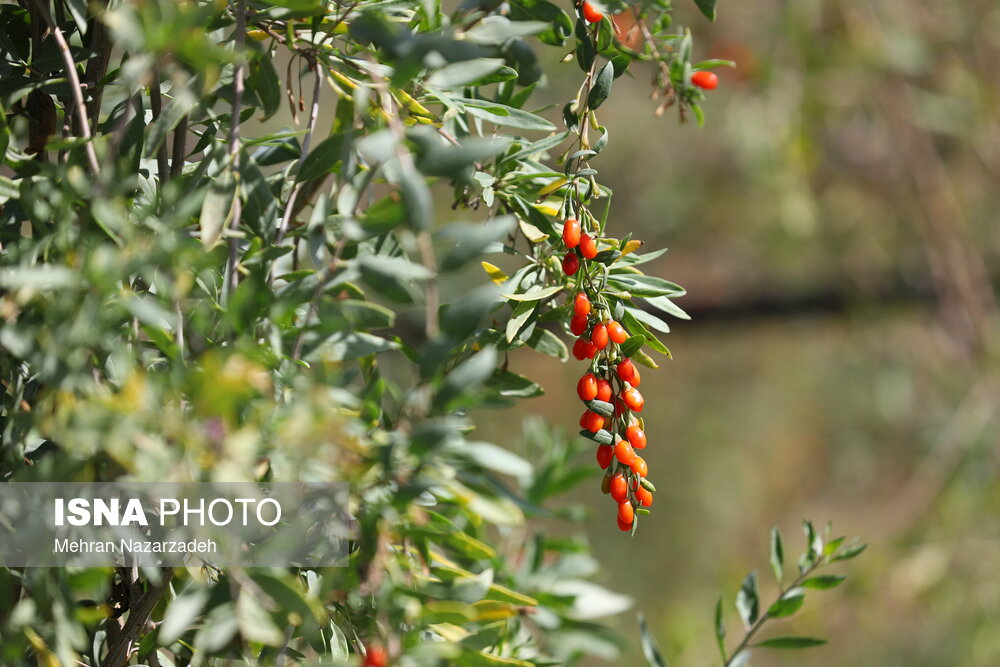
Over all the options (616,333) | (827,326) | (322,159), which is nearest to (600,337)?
(616,333)

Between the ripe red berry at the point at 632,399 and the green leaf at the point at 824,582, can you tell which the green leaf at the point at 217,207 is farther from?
the green leaf at the point at 824,582

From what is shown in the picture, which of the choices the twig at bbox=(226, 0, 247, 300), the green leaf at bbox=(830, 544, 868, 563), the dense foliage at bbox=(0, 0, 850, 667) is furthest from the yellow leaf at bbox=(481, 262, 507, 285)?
the green leaf at bbox=(830, 544, 868, 563)

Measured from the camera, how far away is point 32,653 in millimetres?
268

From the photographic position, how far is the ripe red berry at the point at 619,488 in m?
0.29

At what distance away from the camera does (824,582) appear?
0.38 m

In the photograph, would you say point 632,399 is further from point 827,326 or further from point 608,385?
point 827,326

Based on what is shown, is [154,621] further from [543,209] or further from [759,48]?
[759,48]

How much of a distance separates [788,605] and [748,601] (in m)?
0.03

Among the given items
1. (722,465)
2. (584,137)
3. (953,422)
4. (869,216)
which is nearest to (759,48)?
(869,216)

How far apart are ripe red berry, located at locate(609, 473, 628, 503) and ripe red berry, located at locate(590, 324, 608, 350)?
0.16 feet

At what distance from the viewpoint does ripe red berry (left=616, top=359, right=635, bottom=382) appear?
29cm

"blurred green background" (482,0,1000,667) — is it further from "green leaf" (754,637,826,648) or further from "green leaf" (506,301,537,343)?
"green leaf" (506,301,537,343)

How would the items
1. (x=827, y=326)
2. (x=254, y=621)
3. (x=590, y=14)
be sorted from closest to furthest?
1. (x=254, y=621)
2. (x=590, y=14)
3. (x=827, y=326)

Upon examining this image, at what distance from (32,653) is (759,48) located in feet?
6.02
